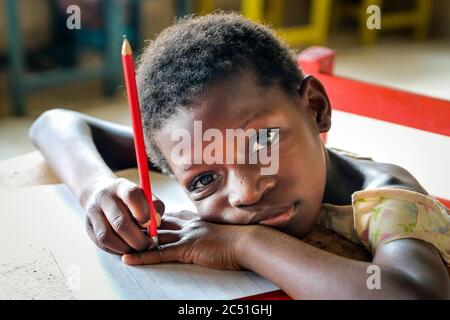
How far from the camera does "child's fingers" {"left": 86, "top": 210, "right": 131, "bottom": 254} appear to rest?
792 millimetres

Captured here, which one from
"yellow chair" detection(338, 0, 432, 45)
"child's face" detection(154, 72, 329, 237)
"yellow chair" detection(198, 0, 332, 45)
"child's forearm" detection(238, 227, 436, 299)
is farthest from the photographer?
"yellow chair" detection(338, 0, 432, 45)

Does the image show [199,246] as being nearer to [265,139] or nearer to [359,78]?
[265,139]

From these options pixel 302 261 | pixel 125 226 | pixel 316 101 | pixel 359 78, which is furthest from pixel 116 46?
pixel 302 261

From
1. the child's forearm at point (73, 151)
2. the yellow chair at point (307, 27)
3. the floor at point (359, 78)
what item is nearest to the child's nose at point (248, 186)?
the child's forearm at point (73, 151)

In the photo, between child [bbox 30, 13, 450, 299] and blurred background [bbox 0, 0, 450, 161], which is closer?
child [bbox 30, 13, 450, 299]

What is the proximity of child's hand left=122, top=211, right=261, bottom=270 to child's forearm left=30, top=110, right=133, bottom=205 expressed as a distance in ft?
0.58

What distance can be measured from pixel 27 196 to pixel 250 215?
0.40 metres

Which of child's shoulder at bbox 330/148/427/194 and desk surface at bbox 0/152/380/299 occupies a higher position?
child's shoulder at bbox 330/148/427/194

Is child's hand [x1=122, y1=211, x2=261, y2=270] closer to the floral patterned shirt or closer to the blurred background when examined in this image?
the floral patterned shirt

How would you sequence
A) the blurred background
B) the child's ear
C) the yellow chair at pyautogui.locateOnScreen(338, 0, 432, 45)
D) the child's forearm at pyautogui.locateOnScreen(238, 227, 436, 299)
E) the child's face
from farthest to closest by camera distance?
the yellow chair at pyautogui.locateOnScreen(338, 0, 432, 45), the blurred background, the child's ear, the child's face, the child's forearm at pyautogui.locateOnScreen(238, 227, 436, 299)

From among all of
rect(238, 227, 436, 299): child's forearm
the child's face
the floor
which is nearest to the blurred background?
the floor

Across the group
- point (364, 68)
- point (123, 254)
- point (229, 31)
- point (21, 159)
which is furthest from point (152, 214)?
point (364, 68)

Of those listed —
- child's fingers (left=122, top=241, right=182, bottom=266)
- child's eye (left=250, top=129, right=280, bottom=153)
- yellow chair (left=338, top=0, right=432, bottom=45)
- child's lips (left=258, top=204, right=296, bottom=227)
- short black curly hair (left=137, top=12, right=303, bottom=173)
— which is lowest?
yellow chair (left=338, top=0, right=432, bottom=45)
